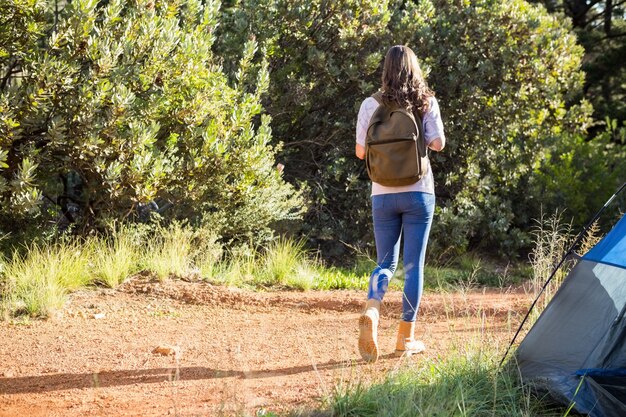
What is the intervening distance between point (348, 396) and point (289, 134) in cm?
682

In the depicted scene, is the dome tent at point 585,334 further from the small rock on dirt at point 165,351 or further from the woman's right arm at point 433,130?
the small rock on dirt at point 165,351

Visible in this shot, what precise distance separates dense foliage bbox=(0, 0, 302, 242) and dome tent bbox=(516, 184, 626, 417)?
12.5ft

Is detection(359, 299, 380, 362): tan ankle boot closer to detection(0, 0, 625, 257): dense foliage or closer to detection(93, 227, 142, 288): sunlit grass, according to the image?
detection(0, 0, 625, 257): dense foliage

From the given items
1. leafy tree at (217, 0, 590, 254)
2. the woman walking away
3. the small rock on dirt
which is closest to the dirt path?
the small rock on dirt

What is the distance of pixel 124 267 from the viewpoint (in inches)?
294

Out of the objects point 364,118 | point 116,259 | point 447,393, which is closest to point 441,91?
point 116,259

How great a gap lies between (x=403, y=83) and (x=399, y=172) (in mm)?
536

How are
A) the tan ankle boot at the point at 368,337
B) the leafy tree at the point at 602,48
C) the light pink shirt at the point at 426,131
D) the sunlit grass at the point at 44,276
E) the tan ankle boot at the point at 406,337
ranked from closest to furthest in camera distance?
the tan ankle boot at the point at 368,337 < the light pink shirt at the point at 426,131 < the tan ankle boot at the point at 406,337 < the sunlit grass at the point at 44,276 < the leafy tree at the point at 602,48

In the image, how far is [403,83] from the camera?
4957 millimetres

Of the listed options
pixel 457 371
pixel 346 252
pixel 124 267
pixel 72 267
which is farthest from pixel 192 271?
pixel 457 371

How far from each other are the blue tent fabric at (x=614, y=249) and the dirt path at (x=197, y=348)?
29.3 inches

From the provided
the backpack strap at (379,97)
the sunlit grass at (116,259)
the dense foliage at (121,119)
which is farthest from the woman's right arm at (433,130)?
the sunlit grass at (116,259)

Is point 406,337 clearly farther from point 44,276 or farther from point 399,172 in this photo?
point 44,276

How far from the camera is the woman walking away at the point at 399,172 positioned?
4.92 metres
